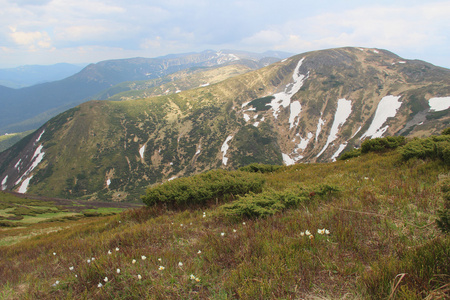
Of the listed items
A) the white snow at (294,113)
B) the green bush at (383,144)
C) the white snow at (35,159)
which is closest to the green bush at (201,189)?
the green bush at (383,144)

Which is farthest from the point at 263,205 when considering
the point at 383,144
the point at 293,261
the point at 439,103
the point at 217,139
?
the point at 439,103

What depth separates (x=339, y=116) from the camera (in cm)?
17800

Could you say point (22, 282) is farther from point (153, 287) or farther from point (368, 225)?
point (368, 225)

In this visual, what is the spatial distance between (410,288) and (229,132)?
189m

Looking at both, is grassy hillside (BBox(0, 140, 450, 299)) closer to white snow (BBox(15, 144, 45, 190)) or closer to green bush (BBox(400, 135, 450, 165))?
green bush (BBox(400, 135, 450, 165))

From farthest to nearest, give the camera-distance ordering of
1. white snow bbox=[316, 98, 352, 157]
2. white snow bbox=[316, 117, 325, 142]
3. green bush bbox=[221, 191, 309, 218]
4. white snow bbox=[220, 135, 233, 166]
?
white snow bbox=[316, 117, 325, 142], white snow bbox=[220, 135, 233, 166], white snow bbox=[316, 98, 352, 157], green bush bbox=[221, 191, 309, 218]

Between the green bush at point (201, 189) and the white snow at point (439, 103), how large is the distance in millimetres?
188120

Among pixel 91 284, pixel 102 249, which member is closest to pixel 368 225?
pixel 91 284

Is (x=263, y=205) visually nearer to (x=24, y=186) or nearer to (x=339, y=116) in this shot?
(x=339, y=116)

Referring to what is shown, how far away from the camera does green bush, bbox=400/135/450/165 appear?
7.81 metres

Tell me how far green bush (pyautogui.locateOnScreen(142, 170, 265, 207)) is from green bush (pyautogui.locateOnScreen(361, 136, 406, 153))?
10.5m

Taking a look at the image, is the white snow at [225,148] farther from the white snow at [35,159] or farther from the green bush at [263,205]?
the green bush at [263,205]

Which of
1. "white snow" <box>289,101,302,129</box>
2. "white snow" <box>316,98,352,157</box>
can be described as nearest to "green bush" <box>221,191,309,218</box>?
"white snow" <box>316,98,352,157</box>

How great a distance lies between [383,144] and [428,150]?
6.97 metres
